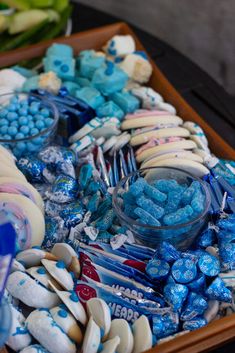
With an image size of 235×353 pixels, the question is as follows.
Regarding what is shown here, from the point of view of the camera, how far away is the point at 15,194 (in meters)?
1.04

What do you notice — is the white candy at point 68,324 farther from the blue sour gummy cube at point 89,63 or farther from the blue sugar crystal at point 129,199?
the blue sour gummy cube at point 89,63

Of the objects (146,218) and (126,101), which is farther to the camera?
(126,101)

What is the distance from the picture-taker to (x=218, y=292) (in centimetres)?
92

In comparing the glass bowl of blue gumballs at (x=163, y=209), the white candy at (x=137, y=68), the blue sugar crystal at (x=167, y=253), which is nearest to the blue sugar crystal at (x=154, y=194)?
the glass bowl of blue gumballs at (x=163, y=209)

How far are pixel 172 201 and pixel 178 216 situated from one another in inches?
1.6

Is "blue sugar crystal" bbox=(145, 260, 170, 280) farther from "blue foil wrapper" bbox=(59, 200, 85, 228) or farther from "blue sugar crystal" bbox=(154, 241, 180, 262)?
"blue foil wrapper" bbox=(59, 200, 85, 228)

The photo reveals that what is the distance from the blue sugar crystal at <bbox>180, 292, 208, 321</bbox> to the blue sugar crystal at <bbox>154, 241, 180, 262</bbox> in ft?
0.24

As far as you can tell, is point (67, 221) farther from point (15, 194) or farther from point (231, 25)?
point (231, 25)

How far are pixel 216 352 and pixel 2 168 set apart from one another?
51 centimetres

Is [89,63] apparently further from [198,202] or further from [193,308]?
[193,308]

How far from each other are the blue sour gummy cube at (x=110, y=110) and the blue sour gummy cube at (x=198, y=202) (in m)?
0.35

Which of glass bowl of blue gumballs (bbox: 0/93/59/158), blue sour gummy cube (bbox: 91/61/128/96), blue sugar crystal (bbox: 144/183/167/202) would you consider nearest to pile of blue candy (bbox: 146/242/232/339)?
blue sugar crystal (bbox: 144/183/167/202)

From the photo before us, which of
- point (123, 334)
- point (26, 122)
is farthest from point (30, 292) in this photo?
point (26, 122)

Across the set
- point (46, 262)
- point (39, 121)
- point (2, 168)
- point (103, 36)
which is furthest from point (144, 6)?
point (46, 262)
